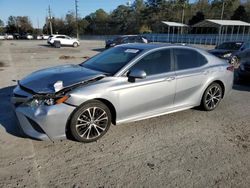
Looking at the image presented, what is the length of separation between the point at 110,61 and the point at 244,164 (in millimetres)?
2830

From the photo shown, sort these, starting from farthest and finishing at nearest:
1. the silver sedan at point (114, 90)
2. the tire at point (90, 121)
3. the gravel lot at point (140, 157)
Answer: the tire at point (90, 121) < the silver sedan at point (114, 90) < the gravel lot at point (140, 157)

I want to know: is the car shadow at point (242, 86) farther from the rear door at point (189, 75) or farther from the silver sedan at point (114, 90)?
the rear door at point (189, 75)

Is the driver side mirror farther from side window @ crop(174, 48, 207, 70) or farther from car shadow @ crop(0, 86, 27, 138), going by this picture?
car shadow @ crop(0, 86, 27, 138)

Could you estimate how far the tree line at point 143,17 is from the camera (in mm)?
62312

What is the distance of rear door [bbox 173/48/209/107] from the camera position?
15.1ft

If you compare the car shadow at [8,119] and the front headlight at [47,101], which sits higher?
the front headlight at [47,101]

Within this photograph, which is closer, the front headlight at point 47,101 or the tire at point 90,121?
the front headlight at point 47,101

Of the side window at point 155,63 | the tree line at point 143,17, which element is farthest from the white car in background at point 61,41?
the tree line at point 143,17

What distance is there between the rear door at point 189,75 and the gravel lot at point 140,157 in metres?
0.48

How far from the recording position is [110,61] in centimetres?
454

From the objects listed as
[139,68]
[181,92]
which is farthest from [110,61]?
[181,92]

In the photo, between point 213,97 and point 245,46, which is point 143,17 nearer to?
point 245,46

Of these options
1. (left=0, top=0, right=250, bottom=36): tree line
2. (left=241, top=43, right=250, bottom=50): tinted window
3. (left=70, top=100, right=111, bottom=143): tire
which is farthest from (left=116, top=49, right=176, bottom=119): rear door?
(left=0, top=0, right=250, bottom=36): tree line

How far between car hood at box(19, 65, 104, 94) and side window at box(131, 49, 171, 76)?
2.51 feet
